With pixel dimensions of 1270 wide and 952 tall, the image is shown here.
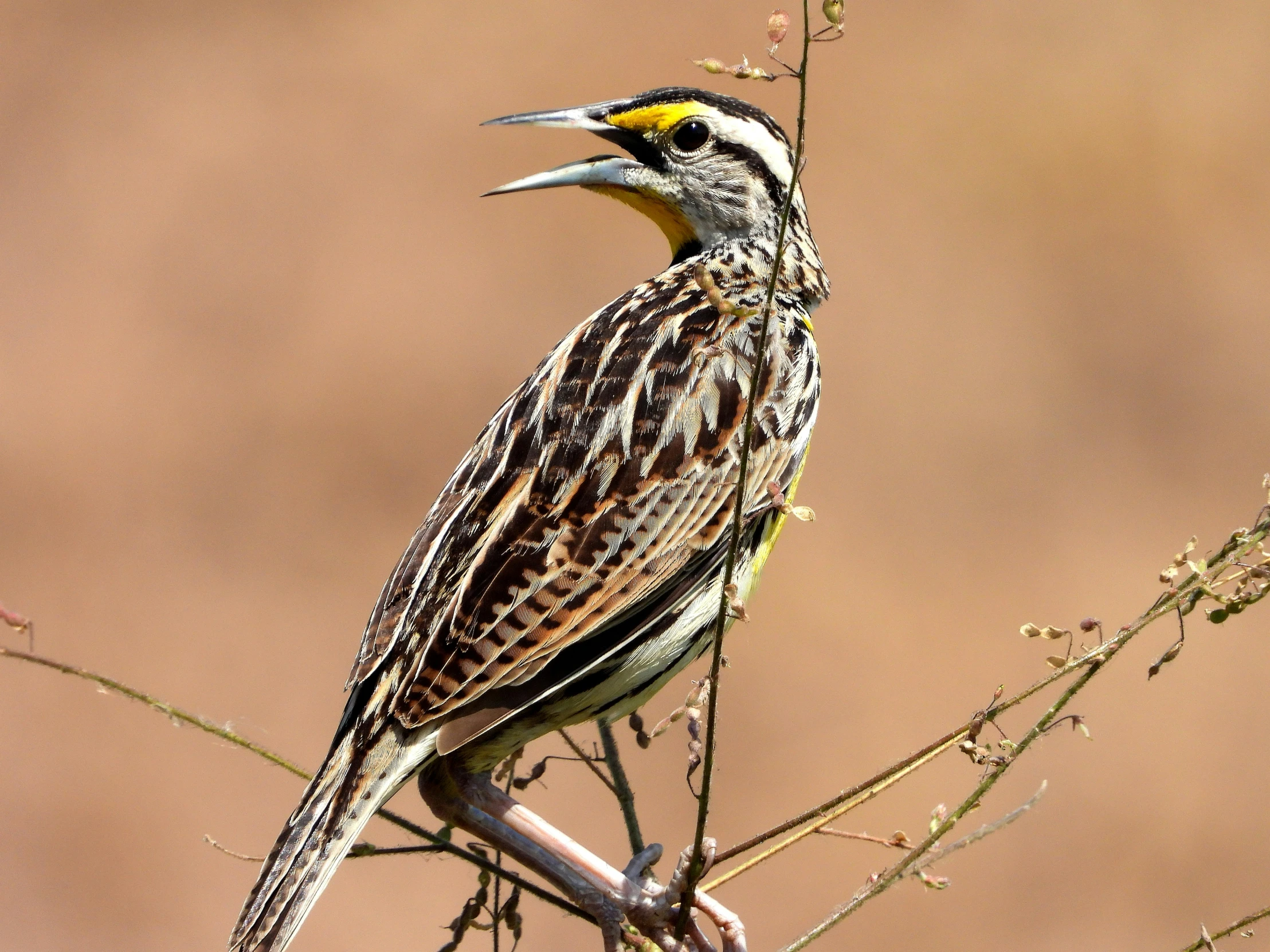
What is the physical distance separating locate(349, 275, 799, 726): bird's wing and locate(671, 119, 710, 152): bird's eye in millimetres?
497

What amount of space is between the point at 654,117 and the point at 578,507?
105cm

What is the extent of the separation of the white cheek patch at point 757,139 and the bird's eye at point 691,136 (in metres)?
0.03

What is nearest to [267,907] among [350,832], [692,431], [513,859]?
[350,832]

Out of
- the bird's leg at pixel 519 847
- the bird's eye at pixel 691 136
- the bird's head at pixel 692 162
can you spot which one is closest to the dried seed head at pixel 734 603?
the bird's leg at pixel 519 847

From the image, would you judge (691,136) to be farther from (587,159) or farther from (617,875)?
(617,875)

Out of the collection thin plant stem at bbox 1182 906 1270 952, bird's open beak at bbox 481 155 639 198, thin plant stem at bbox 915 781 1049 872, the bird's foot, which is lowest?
thin plant stem at bbox 1182 906 1270 952

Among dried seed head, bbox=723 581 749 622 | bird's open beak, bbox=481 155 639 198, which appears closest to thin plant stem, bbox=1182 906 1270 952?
dried seed head, bbox=723 581 749 622

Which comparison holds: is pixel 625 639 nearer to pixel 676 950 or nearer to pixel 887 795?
pixel 676 950

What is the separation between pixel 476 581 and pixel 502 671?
0.66 feet

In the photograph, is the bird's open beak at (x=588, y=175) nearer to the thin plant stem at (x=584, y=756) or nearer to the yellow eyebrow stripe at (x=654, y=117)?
the yellow eyebrow stripe at (x=654, y=117)

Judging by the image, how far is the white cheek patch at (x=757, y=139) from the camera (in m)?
3.37

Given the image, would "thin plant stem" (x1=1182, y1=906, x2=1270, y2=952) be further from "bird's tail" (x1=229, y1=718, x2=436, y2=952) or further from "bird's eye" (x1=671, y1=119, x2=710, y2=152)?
"bird's eye" (x1=671, y1=119, x2=710, y2=152)

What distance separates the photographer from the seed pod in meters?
1.79

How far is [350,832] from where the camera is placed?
7.98 feet
